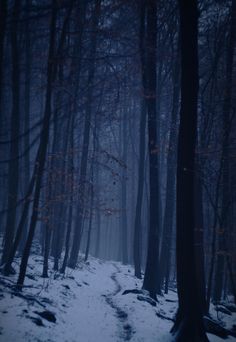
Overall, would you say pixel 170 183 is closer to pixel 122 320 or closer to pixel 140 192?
pixel 140 192

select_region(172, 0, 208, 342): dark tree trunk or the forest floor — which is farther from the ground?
select_region(172, 0, 208, 342): dark tree trunk

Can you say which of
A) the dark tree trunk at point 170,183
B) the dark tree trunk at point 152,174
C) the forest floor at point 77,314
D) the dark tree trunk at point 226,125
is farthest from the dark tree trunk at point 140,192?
the forest floor at point 77,314

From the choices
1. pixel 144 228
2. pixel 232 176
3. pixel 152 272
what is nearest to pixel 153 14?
pixel 232 176

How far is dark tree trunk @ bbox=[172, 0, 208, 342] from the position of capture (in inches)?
320

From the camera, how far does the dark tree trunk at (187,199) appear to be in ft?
26.7

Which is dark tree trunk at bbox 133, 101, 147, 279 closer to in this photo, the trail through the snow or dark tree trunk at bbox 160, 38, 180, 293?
dark tree trunk at bbox 160, 38, 180, 293

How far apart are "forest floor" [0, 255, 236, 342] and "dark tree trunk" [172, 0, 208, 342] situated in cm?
79

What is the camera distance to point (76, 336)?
799cm

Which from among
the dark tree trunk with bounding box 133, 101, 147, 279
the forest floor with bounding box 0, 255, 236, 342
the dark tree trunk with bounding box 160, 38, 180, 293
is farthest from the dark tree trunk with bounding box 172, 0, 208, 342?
the dark tree trunk with bounding box 133, 101, 147, 279

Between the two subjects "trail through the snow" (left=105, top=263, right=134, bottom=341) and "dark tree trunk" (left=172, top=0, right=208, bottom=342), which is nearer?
"dark tree trunk" (left=172, top=0, right=208, bottom=342)

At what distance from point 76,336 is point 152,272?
5943 mm

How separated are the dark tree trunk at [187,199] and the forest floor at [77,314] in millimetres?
793

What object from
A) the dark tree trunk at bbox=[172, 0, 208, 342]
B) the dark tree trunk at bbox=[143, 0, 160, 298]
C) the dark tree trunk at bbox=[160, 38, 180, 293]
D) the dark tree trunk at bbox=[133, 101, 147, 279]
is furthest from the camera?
the dark tree trunk at bbox=[133, 101, 147, 279]

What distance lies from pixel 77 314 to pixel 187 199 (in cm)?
510
